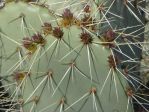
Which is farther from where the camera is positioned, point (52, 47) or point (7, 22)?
point (7, 22)

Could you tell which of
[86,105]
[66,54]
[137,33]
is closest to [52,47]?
[66,54]

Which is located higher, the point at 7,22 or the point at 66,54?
the point at 7,22

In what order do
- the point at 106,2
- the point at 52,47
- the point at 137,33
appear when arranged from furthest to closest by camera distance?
the point at 137,33
the point at 106,2
the point at 52,47

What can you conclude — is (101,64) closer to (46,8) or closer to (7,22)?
(46,8)

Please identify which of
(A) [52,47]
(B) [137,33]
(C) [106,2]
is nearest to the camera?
(A) [52,47]

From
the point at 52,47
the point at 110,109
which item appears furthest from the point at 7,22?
the point at 110,109

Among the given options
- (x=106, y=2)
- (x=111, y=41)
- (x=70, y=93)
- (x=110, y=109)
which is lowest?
(x=110, y=109)

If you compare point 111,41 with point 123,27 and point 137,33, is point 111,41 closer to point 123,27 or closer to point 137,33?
point 123,27
